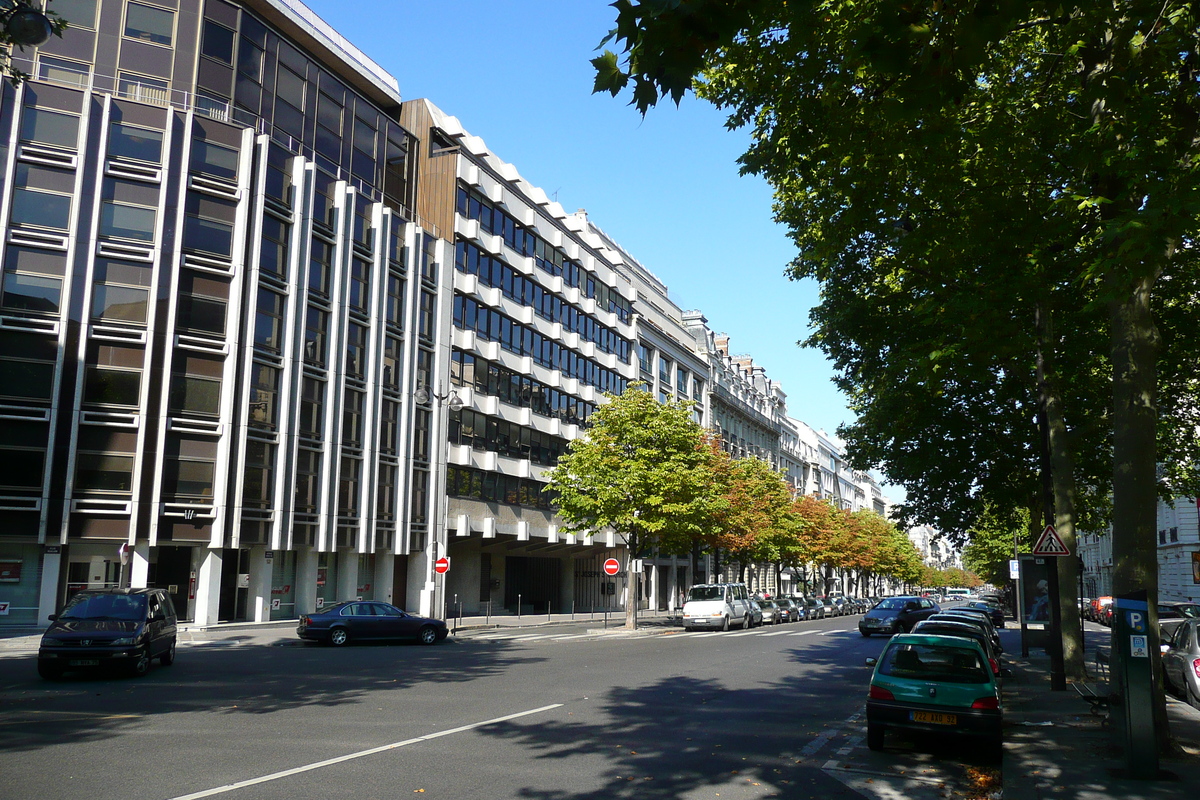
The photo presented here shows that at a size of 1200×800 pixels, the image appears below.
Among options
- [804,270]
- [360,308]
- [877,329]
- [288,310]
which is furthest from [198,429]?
[877,329]

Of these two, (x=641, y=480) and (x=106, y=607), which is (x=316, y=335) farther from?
(x=106, y=607)

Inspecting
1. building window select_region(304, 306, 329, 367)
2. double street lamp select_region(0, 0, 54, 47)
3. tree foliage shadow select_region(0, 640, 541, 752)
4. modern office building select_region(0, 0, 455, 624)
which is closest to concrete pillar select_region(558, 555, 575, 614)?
modern office building select_region(0, 0, 455, 624)

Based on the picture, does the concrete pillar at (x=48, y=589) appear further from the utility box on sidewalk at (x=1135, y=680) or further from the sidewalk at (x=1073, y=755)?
the utility box on sidewalk at (x=1135, y=680)

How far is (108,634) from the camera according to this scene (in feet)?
56.0

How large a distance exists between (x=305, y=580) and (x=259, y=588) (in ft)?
7.71

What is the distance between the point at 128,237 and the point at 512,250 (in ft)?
68.8

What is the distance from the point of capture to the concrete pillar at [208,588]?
33.4m

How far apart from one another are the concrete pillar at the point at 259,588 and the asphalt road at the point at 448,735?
14.2 m

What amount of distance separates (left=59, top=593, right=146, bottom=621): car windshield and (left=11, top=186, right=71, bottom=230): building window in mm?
19107

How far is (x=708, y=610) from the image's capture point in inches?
1597

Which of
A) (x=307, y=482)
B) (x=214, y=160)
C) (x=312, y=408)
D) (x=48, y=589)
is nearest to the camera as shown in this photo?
(x=48, y=589)

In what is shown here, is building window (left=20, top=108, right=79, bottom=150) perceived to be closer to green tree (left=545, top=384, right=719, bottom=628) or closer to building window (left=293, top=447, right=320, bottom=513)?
building window (left=293, top=447, right=320, bottom=513)

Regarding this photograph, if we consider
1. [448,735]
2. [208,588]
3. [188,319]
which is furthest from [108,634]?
[188,319]

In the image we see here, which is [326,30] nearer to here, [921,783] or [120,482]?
[120,482]
